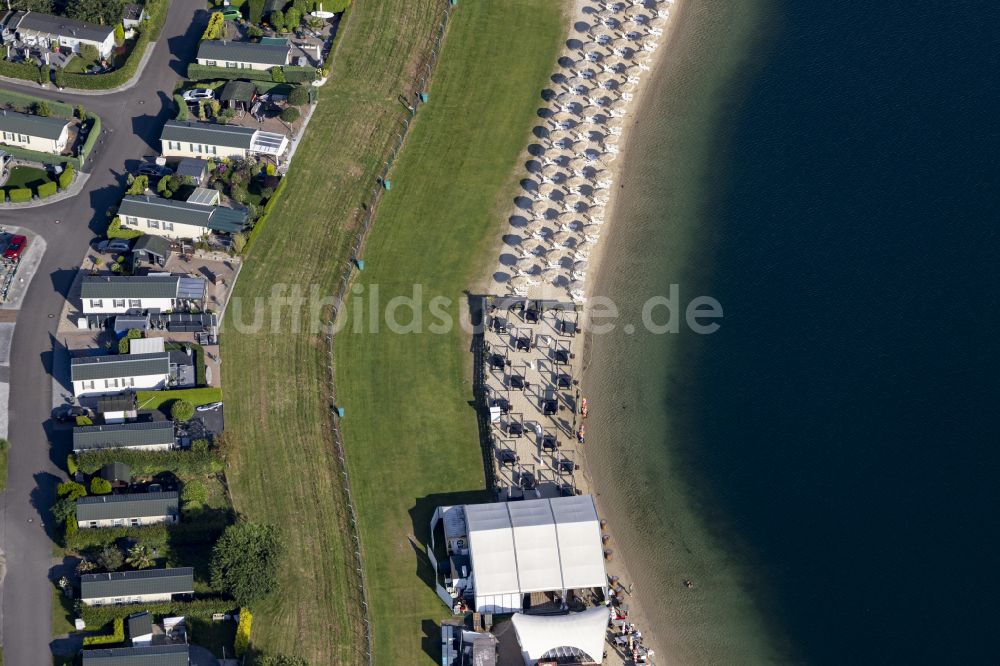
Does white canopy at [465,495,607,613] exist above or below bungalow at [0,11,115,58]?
below

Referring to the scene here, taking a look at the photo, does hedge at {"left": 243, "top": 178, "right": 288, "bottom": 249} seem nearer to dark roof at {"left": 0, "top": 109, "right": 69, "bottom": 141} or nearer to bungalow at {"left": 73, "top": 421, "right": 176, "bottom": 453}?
dark roof at {"left": 0, "top": 109, "right": 69, "bottom": 141}

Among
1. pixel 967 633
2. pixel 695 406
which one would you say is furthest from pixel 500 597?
pixel 967 633

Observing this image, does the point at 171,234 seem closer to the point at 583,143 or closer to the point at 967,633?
the point at 583,143

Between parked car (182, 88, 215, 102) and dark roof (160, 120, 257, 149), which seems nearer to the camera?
dark roof (160, 120, 257, 149)

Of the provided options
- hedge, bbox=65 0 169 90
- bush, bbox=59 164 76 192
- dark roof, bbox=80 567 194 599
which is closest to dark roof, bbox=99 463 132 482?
dark roof, bbox=80 567 194 599

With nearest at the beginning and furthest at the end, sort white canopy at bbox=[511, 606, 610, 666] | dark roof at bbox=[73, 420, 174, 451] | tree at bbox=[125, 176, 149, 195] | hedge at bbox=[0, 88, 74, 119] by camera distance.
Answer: white canopy at bbox=[511, 606, 610, 666]
dark roof at bbox=[73, 420, 174, 451]
tree at bbox=[125, 176, 149, 195]
hedge at bbox=[0, 88, 74, 119]
